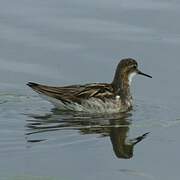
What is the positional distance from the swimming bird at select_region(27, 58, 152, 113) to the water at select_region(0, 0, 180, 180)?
0.21 meters

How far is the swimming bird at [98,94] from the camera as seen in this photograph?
14430mm

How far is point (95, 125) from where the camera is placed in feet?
44.3

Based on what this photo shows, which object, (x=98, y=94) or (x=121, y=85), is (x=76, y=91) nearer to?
(x=98, y=94)

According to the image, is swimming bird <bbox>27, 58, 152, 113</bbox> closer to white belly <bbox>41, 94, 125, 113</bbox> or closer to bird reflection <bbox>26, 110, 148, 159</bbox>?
white belly <bbox>41, 94, 125, 113</bbox>

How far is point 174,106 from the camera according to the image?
14.1 meters

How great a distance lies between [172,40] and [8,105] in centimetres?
386

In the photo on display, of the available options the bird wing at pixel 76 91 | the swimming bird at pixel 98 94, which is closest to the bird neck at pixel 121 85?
the swimming bird at pixel 98 94

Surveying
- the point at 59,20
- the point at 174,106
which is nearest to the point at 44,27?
the point at 59,20

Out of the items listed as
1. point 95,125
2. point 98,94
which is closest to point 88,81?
point 98,94

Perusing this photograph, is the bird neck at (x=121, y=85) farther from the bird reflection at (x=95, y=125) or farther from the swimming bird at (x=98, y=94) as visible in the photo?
the bird reflection at (x=95, y=125)

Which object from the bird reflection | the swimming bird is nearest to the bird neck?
the swimming bird

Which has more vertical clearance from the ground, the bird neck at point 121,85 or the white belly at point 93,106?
the bird neck at point 121,85

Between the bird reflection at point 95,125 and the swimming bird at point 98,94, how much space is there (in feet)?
0.90

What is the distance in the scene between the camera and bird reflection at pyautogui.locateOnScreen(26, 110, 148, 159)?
12.3 meters
